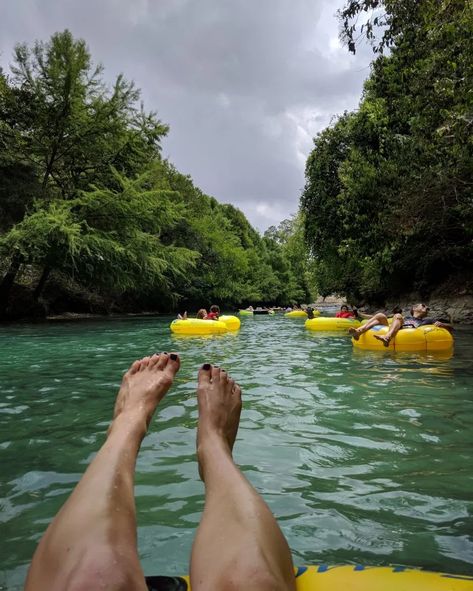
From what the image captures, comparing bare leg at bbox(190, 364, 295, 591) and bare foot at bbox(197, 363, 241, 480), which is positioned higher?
bare foot at bbox(197, 363, 241, 480)

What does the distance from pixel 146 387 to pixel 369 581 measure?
1546 mm

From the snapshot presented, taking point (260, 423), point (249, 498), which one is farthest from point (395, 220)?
point (249, 498)

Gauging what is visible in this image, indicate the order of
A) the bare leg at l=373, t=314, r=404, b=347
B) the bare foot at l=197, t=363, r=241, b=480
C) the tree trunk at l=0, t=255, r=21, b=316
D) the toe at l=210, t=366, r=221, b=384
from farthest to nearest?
the tree trunk at l=0, t=255, r=21, b=316
the bare leg at l=373, t=314, r=404, b=347
the toe at l=210, t=366, r=221, b=384
the bare foot at l=197, t=363, r=241, b=480

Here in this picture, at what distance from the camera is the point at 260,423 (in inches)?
146

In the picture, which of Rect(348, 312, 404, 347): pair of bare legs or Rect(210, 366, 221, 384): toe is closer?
Rect(210, 366, 221, 384): toe

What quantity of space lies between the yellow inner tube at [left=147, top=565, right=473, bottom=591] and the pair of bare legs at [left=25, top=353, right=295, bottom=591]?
0.28 feet

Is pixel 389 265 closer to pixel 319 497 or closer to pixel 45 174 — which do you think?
pixel 45 174

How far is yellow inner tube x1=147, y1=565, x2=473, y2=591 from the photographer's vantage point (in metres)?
1.22

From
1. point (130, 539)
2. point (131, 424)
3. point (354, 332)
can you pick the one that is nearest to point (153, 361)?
point (131, 424)

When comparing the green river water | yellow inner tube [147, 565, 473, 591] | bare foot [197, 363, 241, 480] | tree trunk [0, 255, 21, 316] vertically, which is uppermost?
tree trunk [0, 255, 21, 316]

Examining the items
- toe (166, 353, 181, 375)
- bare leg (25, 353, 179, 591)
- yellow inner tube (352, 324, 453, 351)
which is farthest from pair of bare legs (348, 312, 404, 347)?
bare leg (25, 353, 179, 591)

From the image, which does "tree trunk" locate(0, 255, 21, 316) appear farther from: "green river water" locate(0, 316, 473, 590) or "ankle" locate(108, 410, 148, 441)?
"ankle" locate(108, 410, 148, 441)

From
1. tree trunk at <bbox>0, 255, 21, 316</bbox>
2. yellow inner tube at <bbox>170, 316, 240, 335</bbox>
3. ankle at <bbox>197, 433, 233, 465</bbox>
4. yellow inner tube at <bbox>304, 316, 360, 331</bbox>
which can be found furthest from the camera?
tree trunk at <bbox>0, 255, 21, 316</bbox>

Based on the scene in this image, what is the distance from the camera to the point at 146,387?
2.51m
